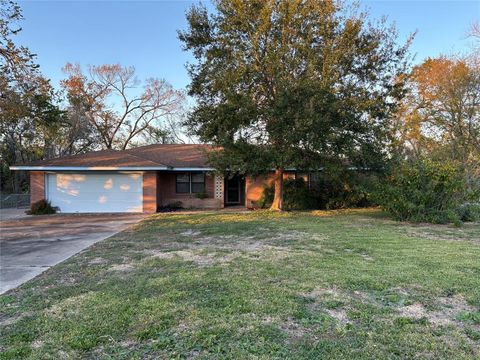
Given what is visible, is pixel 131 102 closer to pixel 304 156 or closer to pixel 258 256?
pixel 304 156

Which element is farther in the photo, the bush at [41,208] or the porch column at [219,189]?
the porch column at [219,189]

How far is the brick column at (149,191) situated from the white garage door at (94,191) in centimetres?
27

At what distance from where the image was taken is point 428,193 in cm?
1177

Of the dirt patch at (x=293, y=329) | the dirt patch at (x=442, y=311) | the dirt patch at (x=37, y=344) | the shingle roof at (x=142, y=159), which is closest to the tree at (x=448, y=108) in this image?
the shingle roof at (x=142, y=159)

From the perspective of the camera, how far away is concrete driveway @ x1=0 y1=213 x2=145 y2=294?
6.18m

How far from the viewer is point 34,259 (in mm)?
7074

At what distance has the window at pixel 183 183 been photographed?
63.3ft

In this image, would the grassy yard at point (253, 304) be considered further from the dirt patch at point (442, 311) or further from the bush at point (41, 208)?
the bush at point (41, 208)

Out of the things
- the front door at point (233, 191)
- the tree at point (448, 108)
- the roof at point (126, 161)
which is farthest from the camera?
the front door at point (233, 191)

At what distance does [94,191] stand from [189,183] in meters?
4.77

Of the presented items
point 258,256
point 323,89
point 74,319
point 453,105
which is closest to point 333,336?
point 74,319

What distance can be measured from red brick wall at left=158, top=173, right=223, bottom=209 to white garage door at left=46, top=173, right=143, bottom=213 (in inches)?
64.1

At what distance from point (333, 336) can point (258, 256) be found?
3537mm

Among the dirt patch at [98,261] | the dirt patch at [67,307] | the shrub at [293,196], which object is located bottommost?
the dirt patch at [67,307]
